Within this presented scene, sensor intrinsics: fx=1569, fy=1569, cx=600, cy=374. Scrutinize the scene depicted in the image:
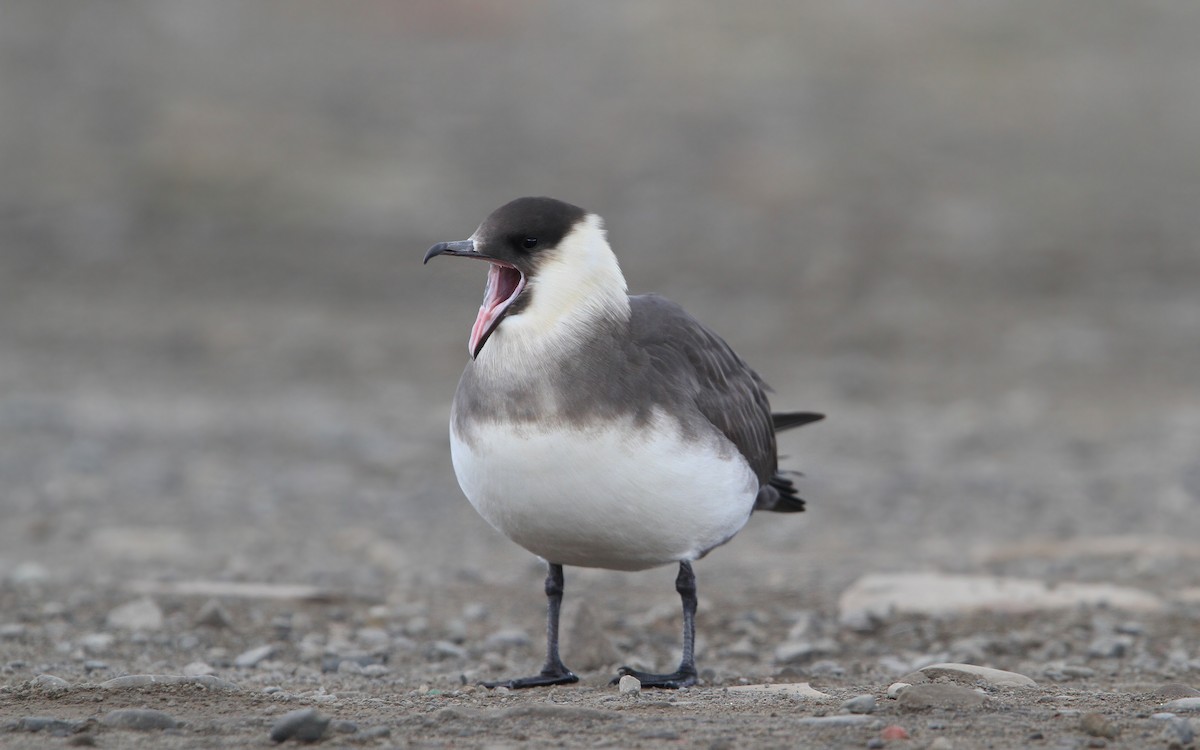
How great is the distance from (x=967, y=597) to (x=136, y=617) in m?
3.67

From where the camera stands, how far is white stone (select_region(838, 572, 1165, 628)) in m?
6.98

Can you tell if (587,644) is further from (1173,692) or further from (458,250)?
(1173,692)

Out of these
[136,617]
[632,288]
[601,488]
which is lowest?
[136,617]

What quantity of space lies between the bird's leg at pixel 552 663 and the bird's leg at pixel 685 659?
48mm

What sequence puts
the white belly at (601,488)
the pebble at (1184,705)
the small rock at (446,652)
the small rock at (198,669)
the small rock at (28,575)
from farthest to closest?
the small rock at (28,575)
the small rock at (446,652)
the small rock at (198,669)
the white belly at (601,488)
the pebble at (1184,705)

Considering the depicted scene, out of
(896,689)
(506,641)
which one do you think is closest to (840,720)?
(896,689)

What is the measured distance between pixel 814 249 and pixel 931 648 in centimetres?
1060

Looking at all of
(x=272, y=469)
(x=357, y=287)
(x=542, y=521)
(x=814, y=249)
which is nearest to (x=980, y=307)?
(x=814, y=249)

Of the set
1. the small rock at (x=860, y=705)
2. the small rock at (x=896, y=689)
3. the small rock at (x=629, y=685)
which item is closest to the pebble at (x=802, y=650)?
the small rock at (x=629, y=685)

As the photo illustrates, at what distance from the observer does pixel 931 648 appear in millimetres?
6602

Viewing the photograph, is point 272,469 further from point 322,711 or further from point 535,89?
point 535,89

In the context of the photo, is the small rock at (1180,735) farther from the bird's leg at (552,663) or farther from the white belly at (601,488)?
the bird's leg at (552,663)

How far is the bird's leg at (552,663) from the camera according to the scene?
5.43 meters

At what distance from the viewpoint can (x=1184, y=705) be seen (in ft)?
14.9
